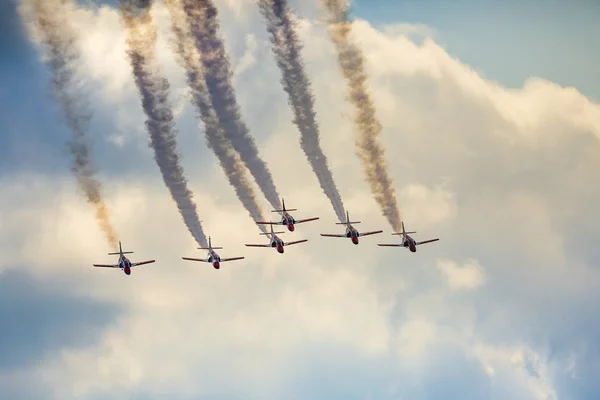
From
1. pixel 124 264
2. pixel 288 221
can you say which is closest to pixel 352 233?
pixel 288 221

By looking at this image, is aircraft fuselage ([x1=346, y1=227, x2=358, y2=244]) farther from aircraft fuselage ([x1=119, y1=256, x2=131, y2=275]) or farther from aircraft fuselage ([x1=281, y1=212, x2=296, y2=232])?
aircraft fuselage ([x1=119, y1=256, x2=131, y2=275])

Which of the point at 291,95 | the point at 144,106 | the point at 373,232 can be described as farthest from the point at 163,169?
the point at 373,232

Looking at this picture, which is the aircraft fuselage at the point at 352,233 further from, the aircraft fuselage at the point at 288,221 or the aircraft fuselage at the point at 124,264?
the aircraft fuselage at the point at 124,264

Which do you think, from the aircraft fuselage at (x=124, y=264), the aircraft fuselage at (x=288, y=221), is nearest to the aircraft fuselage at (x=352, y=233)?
the aircraft fuselage at (x=288, y=221)

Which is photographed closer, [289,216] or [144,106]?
[144,106]

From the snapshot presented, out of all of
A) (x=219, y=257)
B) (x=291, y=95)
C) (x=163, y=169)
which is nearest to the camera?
(x=291, y=95)

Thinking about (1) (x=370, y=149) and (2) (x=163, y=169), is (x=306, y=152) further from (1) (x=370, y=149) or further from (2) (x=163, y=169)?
(2) (x=163, y=169)

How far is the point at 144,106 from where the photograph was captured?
290ft

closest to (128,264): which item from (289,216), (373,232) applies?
(289,216)

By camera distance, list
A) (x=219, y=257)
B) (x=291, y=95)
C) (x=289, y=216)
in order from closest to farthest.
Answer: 1. (x=291, y=95)
2. (x=289, y=216)
3. (x=219, y=257)

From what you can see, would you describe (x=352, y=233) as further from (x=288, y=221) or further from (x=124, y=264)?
(x=124, y=264)

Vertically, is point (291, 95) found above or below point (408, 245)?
above

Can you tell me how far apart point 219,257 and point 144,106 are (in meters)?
22.7

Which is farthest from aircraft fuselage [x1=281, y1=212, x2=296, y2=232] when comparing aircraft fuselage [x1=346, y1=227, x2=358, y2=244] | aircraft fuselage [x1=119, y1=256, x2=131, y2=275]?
aircraft fuselage [x1=119, y1=256, x2=131, y2=275]
